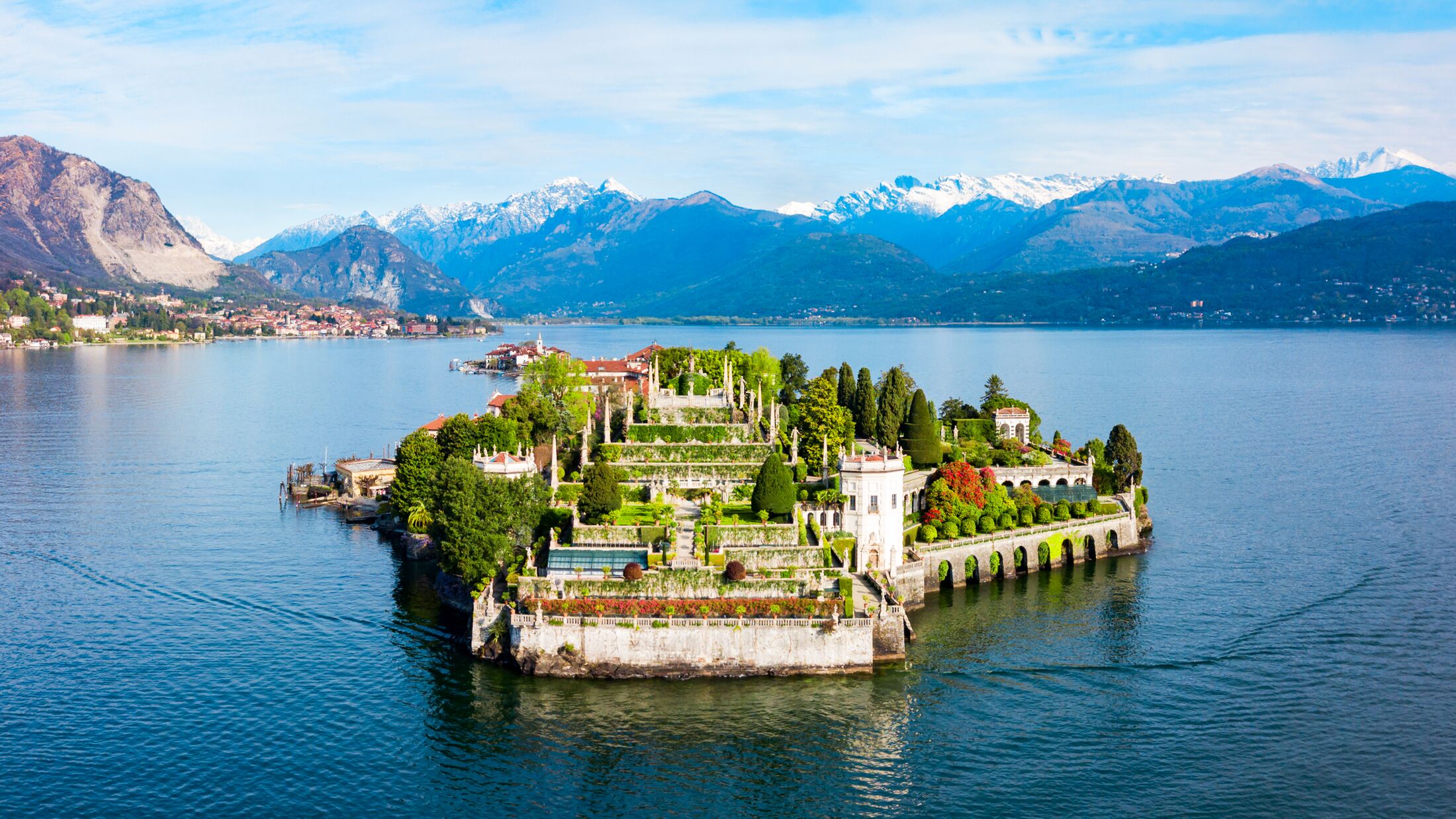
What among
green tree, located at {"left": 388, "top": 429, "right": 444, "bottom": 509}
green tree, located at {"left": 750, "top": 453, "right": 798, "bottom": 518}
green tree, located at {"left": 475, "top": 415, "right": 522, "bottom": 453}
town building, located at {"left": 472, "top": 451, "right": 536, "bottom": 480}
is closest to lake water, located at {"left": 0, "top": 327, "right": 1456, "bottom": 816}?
green tree, located at {"left": 388, "top": 429, "right": 444, "bottom": 509}

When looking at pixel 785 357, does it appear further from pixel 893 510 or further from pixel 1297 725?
pixel 1297 725

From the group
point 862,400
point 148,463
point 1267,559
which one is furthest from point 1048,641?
point 148,463

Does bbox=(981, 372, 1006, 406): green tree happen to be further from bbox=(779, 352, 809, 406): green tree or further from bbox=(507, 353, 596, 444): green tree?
bbox=(507, 353, 596, 444): green tree

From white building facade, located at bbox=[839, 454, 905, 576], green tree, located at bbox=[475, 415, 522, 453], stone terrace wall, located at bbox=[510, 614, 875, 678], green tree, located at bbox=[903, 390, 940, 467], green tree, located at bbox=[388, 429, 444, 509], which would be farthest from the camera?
green tree, located at bbox=[903, 390, 940, 467]

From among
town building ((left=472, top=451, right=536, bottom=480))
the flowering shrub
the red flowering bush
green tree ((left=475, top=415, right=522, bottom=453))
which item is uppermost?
green tree ((left=475, top=415, right=522, bottom=453))

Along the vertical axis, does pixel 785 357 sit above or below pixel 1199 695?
above

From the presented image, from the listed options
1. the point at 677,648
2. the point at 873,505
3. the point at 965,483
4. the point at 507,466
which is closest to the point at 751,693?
the point at 677,648

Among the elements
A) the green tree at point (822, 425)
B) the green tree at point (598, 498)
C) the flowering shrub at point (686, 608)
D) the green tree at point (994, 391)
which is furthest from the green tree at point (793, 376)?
the flowering shrub at point (686, 608)
